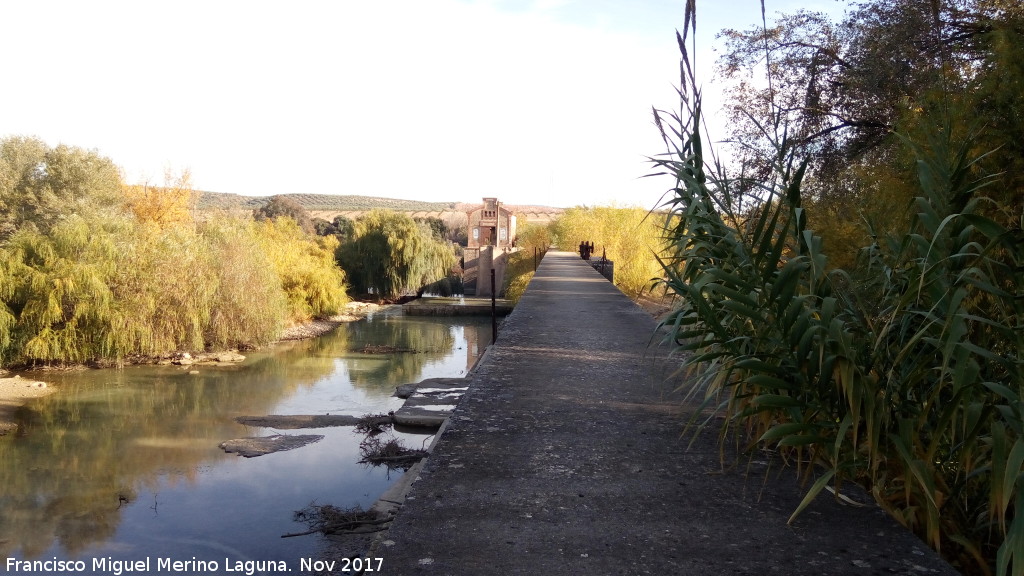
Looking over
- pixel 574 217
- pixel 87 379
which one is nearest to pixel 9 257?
pixel 87 379

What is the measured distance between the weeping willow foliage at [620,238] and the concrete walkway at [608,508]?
973 inches

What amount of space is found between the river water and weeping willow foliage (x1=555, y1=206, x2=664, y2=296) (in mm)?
10404

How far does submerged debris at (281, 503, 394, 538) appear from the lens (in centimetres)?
941

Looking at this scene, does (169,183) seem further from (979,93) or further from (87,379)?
(979,93)

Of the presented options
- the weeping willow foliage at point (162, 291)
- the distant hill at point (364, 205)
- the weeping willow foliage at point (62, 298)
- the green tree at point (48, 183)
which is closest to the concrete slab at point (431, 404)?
the weeping willow foliage at point (162, 291)

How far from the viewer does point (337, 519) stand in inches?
403

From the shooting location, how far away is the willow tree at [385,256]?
4525 centimetres

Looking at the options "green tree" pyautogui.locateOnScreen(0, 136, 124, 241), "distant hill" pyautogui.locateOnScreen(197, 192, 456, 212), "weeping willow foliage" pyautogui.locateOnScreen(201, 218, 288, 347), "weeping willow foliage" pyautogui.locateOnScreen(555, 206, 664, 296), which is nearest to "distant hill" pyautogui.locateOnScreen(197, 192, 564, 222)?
"distant hill" pyautogui.locateOnScreen(197, 192, 456, 212)

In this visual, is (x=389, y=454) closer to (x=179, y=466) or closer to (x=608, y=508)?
(x=179, y=466)

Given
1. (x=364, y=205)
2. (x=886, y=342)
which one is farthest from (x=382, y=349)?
(x=364, y=205)

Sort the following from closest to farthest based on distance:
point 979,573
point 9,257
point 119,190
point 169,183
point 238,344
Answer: point 979,573
point 9,257
point 238,344
point 119,190
point 169,183

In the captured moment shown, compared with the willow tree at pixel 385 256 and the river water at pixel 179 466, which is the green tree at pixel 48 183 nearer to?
the willow tree at pixel 385 256

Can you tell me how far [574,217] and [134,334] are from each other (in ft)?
88.2

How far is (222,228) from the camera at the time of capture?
27.4 meters
